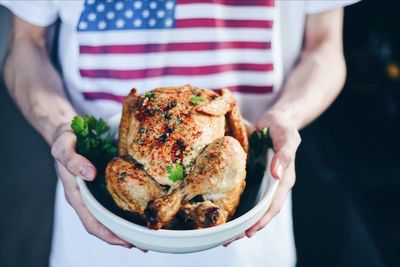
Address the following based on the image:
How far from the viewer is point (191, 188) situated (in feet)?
2.69

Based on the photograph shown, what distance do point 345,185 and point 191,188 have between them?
1.47 metres

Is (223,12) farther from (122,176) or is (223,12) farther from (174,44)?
(122,176)

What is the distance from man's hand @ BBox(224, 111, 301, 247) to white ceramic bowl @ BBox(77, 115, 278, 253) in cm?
5

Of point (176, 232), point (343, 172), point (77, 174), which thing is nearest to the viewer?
point (176, 232)

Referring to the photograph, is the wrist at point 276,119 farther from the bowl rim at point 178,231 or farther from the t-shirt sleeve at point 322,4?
the t-shirt sleeve at point 322,4

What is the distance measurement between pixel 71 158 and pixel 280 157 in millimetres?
436

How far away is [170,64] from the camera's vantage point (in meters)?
1.30

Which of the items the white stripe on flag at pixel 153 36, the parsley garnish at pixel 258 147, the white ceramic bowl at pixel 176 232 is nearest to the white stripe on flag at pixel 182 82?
the white stripe on flag at pixel 153 36

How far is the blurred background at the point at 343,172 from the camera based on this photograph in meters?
1.95

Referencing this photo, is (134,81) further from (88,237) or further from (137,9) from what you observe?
(88,237)

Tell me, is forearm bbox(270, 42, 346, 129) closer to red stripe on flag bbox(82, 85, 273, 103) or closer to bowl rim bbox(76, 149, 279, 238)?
red stripe on flag bbox(82, 85, 273, 103)

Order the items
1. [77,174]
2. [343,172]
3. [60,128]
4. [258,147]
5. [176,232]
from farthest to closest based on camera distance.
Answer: [343,172]
[60,128]
[258,147]
[77,174]
[176,232]

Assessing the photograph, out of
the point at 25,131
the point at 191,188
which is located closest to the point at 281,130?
the point at 191,188

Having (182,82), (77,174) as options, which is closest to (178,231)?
(77,174)
